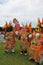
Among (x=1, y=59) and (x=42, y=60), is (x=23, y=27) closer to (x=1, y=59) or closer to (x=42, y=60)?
(x=1, y=59)

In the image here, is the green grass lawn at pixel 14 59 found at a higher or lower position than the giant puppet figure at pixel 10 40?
lower

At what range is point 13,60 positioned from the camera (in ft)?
35.7

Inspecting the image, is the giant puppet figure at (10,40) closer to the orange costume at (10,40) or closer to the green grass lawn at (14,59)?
the orange costume at (10,40)

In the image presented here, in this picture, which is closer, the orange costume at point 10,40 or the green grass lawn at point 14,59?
the green grass lawn at point 14,59

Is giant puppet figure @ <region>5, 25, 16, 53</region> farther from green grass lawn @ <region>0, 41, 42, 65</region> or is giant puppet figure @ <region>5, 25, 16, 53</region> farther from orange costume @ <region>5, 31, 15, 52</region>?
green grass lawn @ <region>0, 41, 42, 65</region>

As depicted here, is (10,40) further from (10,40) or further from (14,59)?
(14,59)

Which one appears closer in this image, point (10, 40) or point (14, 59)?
point (14, 59)

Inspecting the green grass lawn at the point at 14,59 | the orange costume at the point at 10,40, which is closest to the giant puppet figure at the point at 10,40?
the orange costume at the point at 10,40

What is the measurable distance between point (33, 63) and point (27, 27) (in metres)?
1.94

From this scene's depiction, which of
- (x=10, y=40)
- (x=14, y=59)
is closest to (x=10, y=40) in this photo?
(x=10, y=40)

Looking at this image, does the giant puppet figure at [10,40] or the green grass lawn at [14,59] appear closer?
the green grass lawn at [14,59]

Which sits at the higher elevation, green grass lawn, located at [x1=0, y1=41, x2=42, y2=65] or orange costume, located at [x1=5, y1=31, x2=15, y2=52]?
orange costume, located at [x1=5, y1=31, x2=15, y2=52]

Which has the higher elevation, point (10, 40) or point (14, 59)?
point (10, 40)

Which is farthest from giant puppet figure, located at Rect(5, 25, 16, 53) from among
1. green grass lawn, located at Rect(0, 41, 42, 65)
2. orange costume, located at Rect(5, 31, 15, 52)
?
green grass lawn, located at Rect(0, 41, 42, 65)
